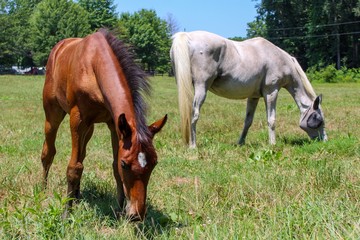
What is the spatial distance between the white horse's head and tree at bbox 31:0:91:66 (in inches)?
2075

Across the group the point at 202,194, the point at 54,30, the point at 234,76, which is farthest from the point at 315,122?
the point at 54,30

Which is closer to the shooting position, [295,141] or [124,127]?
[124,127]

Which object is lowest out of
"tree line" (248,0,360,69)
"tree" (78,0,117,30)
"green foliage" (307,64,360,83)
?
"green foliage" (307,64,360,83)

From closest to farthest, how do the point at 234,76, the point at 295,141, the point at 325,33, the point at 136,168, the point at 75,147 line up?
the point at 136,168
the point at 75,147
the point at 234,76
the point at 295,141
the point at 325,33

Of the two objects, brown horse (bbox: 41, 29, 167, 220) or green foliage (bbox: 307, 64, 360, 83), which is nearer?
brown horse (bbox: 41, 29, 167, 220)

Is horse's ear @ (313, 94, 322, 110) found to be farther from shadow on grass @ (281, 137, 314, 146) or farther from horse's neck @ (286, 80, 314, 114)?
shadow on grass @ (281, 137, 314, 146)

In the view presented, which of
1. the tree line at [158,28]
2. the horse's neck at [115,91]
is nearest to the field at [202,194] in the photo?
the horse's neck at [115,91]

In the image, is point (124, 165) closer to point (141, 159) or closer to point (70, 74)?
point (141, 159)

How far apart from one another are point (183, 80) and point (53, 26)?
56.6m

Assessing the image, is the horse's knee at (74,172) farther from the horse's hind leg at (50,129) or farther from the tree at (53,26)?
the tree at (53,26)

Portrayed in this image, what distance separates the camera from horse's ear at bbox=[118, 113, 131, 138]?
10.3 ft

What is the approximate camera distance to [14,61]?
62.9 m

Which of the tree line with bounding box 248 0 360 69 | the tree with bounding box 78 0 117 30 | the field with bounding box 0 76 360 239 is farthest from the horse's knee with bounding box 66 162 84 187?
the tree with bounding box 78 0 117 30

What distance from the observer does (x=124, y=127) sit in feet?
10.5
